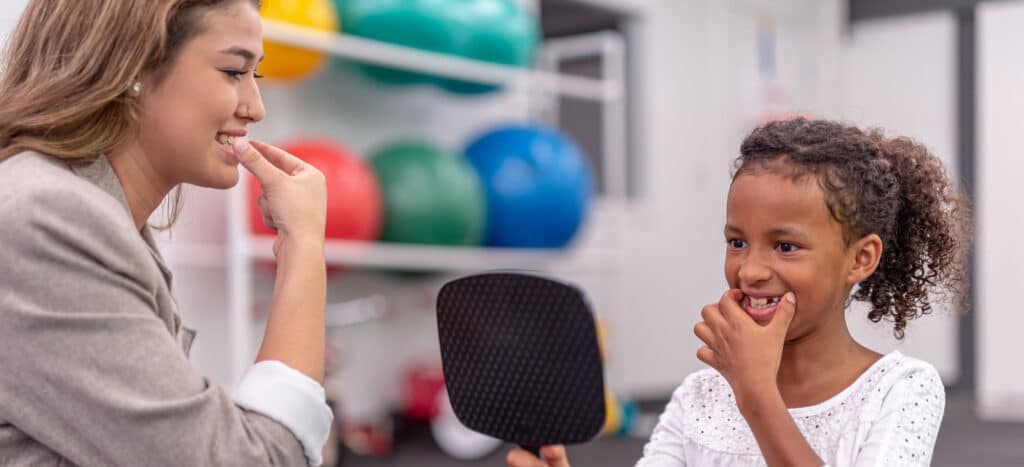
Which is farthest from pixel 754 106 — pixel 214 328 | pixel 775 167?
pixel 775 167

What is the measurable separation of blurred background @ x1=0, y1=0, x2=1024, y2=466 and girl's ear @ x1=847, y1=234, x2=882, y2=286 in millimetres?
123

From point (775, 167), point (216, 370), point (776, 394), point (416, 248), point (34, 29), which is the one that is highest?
point (34, 29)

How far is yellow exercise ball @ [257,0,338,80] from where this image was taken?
10.1 ft

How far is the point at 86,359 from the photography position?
835 millimetres

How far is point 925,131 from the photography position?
621 cm

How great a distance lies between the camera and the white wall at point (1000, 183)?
16.9ft

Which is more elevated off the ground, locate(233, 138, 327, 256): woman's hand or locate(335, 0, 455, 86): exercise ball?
locate(335, 0, 455, 86): exercise ball

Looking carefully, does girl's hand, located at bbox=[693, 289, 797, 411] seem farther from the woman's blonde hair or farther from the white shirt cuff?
the woman's blonde hair

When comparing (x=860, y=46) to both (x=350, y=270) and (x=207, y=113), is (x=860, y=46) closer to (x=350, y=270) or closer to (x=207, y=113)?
(x=350, y=270)

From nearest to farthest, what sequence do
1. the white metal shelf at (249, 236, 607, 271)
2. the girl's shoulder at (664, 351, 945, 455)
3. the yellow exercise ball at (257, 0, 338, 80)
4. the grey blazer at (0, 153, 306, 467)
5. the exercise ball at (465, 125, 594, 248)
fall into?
the grey blazer at (0, 153, 306, 467) → the girl's shoulder at (664, 351, 945, 455) → the yellow exercise ball at (257, 0, 338, 80) → the white metal shelf at (249, 236, 607, 271) → the exercise ball at (465, 125, 594, 248)

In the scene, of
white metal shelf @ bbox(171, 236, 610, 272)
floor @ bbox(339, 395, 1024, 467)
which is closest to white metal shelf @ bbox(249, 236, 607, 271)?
white metal shelf @ bbox(171, 236, 610, 272)

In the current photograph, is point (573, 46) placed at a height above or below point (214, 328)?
above

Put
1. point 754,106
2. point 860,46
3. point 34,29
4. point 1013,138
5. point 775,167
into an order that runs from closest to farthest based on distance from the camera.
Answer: point 34,29, point 775,167, point 1013,138, point 754,106, point 860,46

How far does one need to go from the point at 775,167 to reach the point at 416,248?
245 cm
